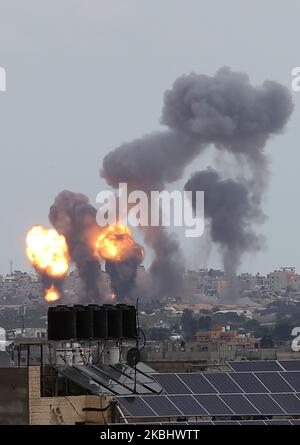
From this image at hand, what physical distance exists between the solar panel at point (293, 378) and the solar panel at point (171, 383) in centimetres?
426

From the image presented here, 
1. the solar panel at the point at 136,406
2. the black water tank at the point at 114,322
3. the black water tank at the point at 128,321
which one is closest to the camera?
the solar panel at the point at 136,406

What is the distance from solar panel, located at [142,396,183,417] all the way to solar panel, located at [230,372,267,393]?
14.6 feet

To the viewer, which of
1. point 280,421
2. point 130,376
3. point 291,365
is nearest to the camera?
point 280,421

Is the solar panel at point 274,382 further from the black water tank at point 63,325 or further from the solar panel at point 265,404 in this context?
the black water tank at point 63,325

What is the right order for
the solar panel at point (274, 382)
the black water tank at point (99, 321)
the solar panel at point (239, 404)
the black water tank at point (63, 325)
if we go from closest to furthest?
the solar panel at point (239, 404), the solar panel at point (274, 382), the black water tank at point (63, 325), the black water tank at point (99, 321)

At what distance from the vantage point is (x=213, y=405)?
6097 centimetres

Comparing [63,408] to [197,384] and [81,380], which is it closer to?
[81,380]

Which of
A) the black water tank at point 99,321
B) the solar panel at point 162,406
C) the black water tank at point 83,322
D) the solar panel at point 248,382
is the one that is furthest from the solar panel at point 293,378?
the black water tank at point 83,322

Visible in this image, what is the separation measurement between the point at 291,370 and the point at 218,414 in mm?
8701

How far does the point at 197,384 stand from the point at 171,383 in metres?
2.01

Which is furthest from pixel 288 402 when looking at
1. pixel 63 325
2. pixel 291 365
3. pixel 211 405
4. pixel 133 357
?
pixel 63 325

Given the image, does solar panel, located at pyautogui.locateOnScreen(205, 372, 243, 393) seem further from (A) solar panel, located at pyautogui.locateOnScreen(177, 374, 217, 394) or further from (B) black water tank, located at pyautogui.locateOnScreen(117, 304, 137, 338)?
(B) black water tank, located at pyautogui.locateOnScreen(117, 304, 137, 338)

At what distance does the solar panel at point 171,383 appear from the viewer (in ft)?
211
